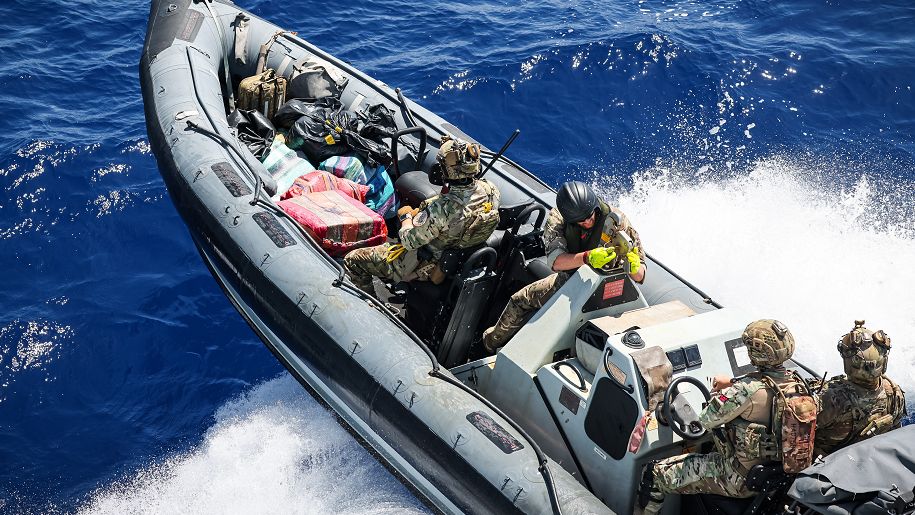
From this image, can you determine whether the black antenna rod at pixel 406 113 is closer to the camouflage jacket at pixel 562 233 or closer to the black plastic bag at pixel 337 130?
the black plastic bag at pixel 337 130

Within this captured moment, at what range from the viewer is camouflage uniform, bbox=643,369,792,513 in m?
→ 3.98

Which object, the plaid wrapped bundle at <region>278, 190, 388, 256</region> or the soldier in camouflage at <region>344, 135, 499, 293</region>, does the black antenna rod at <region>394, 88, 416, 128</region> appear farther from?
the soldier in camouflage at <region>344, 135, 499, 293</region>

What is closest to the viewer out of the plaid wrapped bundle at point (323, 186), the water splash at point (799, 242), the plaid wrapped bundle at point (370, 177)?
the plaid wrapped bundle at point (323, 186)

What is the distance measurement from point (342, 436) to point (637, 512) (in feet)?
7.83

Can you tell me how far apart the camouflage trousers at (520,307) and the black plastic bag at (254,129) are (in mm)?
2919

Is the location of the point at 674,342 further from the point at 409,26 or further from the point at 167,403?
the point at 409,26

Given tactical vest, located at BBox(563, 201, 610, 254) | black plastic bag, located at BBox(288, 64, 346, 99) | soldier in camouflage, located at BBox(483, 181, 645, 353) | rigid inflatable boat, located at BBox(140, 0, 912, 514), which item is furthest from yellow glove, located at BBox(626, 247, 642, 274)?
black plastic bag, located at BBox(288, 64, 346, 99)

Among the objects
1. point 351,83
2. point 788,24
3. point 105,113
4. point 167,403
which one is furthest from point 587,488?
point 788,24

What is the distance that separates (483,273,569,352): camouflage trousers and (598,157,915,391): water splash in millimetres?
2895

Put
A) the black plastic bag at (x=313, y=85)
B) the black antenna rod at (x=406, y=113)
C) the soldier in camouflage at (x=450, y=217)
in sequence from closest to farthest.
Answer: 1. the soldier in camouflage at (x=450, y=217)
2. the black antenna rod at (x=406, y=113)
3. the black plastic bag at (x=313, y=85)

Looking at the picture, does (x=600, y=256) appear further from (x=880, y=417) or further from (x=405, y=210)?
(x=405, y=210)

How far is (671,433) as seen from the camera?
450 cm

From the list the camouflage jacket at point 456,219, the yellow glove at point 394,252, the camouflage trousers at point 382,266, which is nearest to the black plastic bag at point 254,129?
the camouflage trousers at point 382,266

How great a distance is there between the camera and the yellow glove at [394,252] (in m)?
5.92
